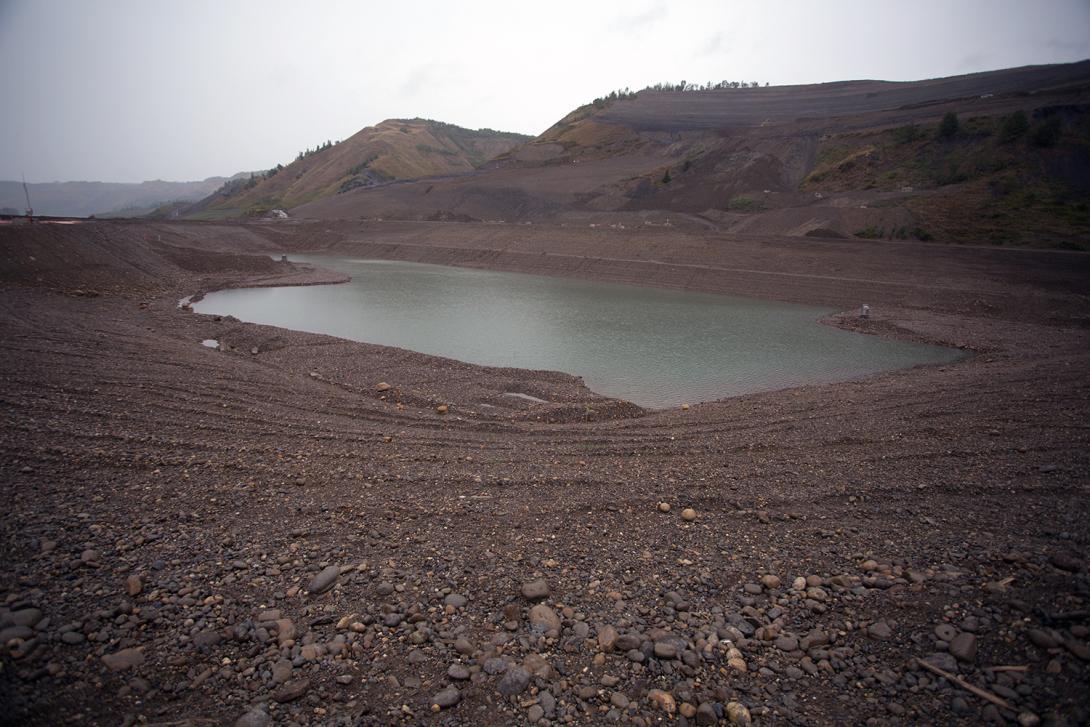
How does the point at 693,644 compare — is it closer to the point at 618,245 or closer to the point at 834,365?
the point at 834,365

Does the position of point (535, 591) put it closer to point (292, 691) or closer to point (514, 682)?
point (514, 682)

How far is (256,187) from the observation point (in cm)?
9100

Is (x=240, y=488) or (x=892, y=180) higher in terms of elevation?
(x=892, y=180)

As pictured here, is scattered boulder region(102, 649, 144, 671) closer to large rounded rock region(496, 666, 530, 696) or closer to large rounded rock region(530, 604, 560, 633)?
large rounded rock region(496, 666, 530, 696)

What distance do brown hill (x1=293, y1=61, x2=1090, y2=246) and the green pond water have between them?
40.1ft

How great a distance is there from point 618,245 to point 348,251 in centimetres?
2449

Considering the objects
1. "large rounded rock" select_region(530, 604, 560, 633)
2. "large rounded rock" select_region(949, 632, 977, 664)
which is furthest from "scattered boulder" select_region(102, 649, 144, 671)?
"large rounded rock" select_region(949, 632, 977, 664)

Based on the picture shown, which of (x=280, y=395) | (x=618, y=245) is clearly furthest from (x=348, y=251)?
(x=280, y=395)

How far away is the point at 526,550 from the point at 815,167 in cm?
4621

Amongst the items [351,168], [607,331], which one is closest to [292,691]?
[607,331]

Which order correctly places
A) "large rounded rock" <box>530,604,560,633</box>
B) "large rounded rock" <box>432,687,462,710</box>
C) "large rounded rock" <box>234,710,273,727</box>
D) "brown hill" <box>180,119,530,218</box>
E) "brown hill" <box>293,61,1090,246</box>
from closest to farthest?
1. "large rounded rock" <box>234,710,273,727</box>
2. "large rounded rock" <box>432,687,462,710</box>
3. "large rounded rock" <box>530,604,560,633</box>
4. "brown hill" <box>293,61,1090,246</box>
5. "brown hill" <box>180,119,530,218</box>

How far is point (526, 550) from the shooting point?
501 centimetres

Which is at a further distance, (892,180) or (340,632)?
(892,180)

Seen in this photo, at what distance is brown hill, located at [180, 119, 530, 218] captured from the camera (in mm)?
77500
